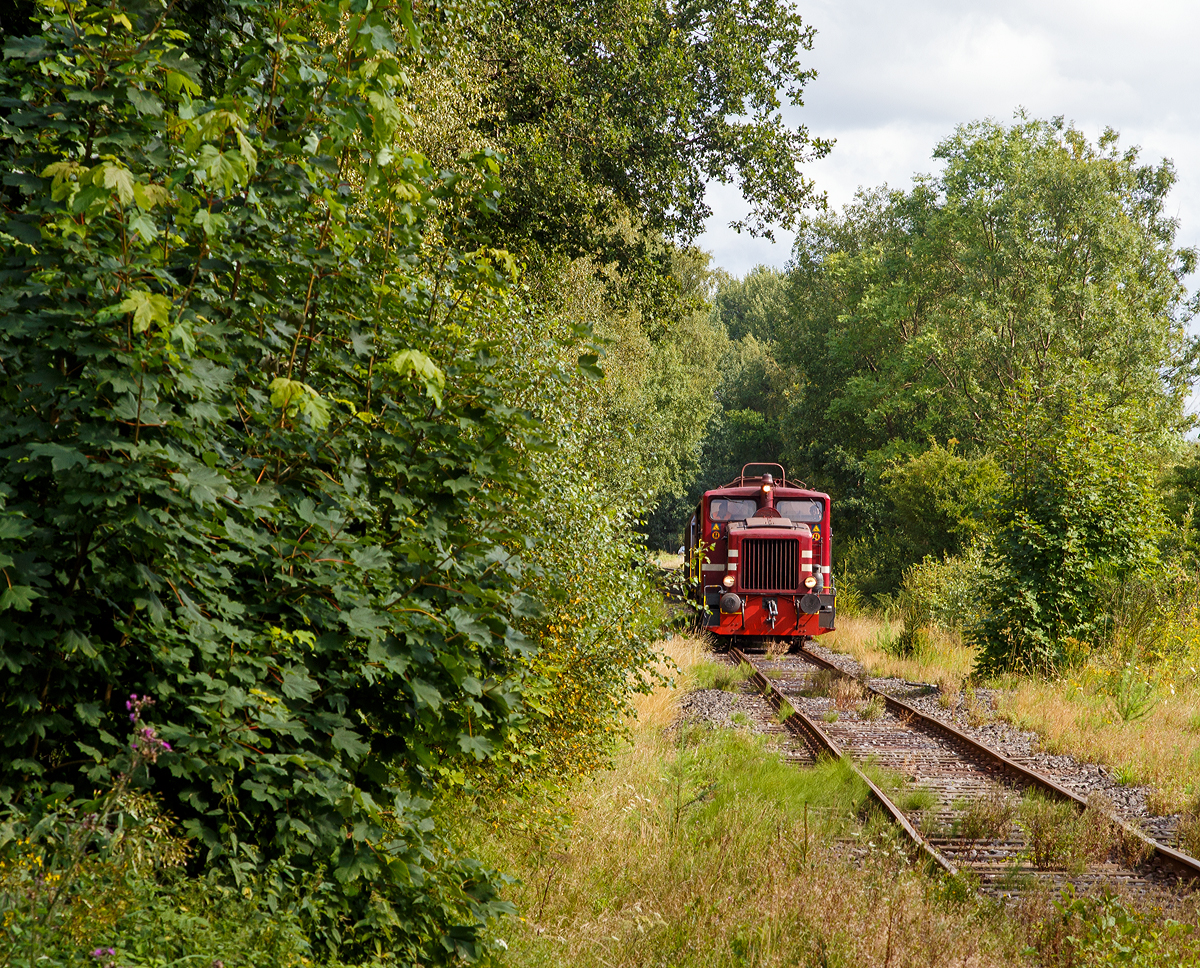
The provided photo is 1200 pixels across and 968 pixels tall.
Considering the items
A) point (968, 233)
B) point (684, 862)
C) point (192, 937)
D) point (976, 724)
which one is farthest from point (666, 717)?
point (968, 233)

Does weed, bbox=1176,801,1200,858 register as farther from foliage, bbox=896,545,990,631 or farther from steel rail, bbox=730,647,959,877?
foliage, bbox=896,545,990,631

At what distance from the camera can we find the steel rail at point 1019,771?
582cm

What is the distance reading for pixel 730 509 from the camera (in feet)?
56.6

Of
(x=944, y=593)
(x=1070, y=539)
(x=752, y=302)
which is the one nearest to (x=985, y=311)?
(x=944, y=593)

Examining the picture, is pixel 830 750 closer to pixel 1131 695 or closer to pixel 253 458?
pixel 1131 695

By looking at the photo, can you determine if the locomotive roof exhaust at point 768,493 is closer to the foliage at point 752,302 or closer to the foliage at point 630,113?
the foliage at point 630,113

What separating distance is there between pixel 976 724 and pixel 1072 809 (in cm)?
372

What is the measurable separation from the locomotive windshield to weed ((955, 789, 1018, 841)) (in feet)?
34.9

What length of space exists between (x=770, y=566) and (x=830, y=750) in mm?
8032

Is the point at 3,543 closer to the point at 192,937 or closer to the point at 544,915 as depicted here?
the point at 192,937

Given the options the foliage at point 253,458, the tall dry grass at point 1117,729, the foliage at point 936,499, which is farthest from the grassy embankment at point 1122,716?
the foliage at point 936,499

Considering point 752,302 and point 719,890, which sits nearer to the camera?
point 719,890

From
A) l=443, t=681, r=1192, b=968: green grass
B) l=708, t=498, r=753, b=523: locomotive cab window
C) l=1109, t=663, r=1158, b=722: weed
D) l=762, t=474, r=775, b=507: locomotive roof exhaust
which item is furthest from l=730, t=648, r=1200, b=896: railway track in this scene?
l=762, t=474, r=775, b=507: locomotive roof exhaust

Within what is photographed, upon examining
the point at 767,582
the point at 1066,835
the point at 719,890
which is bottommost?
the point at 1066,835
